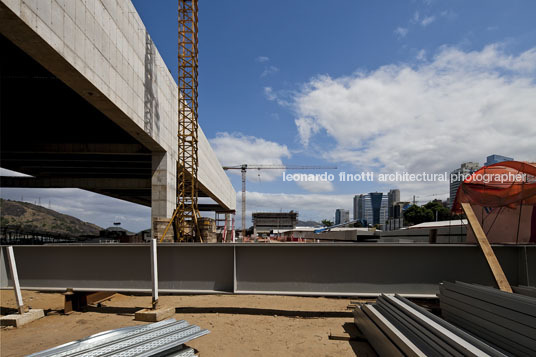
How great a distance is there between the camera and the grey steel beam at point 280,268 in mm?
6473

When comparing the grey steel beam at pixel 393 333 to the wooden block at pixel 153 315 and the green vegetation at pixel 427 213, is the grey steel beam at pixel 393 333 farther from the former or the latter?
the green vegetation at pixel 427 213

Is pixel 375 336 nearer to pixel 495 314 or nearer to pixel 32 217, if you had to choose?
pixel 495 314

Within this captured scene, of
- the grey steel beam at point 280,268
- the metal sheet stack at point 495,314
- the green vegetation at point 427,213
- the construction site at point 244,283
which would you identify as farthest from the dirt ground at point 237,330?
the green vegetation at point 427,213

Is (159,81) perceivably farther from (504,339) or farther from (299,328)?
(504,339)

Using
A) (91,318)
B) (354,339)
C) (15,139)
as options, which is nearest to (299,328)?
(354,339)

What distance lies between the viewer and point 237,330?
6.39 metres

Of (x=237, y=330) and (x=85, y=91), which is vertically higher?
(x=85, y=91)

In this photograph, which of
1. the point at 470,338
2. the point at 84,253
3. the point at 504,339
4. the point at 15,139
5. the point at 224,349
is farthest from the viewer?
the point at 15,139

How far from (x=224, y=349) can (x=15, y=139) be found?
2524cm

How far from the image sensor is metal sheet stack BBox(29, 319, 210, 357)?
4.11 meters

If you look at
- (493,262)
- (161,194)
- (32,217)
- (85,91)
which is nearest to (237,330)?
(493,262)

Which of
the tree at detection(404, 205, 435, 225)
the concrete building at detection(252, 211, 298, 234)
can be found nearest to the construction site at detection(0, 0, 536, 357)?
the tree at detection(404, 205, 435, 225)

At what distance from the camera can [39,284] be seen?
7105 millimetres

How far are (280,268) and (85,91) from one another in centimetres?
1036
